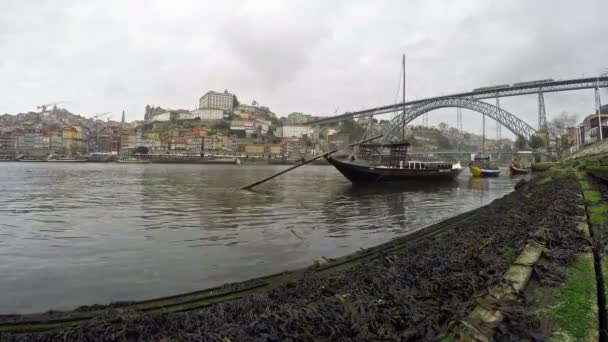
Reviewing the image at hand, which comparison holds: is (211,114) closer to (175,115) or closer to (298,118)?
(175,115)

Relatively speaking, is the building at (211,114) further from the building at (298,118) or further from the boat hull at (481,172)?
the boat hull at (481,172)

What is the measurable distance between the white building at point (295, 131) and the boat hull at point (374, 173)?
14133 centimetres

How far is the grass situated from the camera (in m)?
1.61

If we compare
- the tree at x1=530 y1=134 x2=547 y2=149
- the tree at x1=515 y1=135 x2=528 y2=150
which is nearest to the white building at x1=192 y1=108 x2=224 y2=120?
the tree at x1=515 y1=135 x2=528 y2=150

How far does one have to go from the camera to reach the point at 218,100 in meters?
176

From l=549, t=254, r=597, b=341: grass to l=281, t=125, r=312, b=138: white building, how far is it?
16564 centimetres

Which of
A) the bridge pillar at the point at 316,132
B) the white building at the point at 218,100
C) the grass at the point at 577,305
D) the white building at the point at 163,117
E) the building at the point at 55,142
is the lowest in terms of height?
the grass at the point at 577,305

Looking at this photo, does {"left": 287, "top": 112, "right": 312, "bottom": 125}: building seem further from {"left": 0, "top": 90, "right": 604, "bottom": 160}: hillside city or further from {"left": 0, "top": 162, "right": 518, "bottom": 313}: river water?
{"left": 0, "top": 162, "right": 518, "bottom": 313}: river water

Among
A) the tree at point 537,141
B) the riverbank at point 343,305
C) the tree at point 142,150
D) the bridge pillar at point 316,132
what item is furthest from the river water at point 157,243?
the bridge pillar at point 316,132

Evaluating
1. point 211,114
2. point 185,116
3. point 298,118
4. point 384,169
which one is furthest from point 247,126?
point 384,169

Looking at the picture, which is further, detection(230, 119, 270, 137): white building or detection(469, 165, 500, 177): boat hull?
detection(230, 119, 270, 137): white building

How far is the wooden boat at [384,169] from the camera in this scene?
79.0 ft

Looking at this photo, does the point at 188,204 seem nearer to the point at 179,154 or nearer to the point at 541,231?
the point at 541,231

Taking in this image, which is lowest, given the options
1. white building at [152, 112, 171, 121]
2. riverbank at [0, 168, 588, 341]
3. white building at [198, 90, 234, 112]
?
riverbank at [0, 168, 588, 341]
